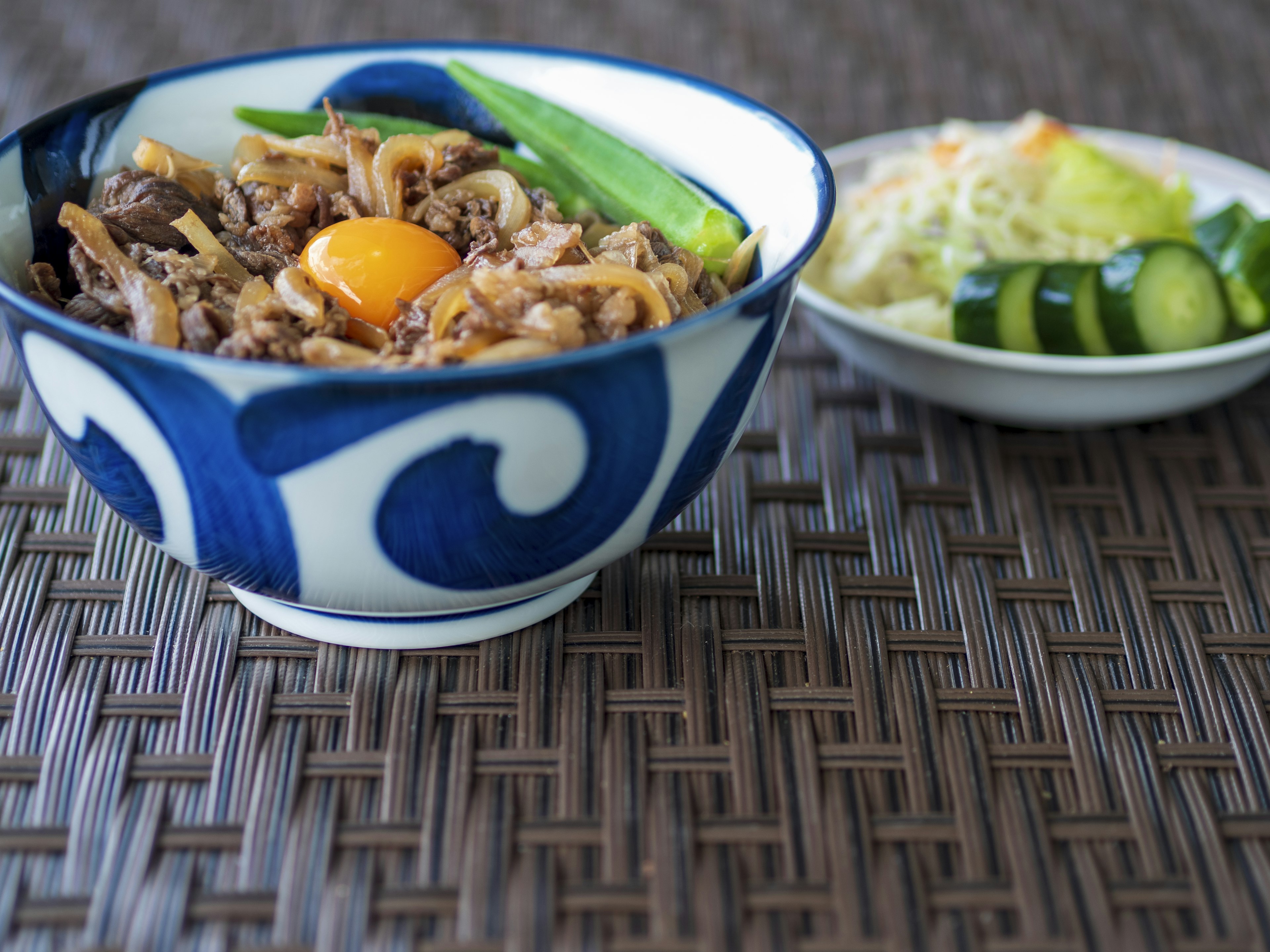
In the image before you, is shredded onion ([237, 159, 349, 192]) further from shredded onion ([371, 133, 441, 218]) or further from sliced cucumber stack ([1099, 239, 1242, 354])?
sliced cucumber stack ([1099, 239, 1242, 354])

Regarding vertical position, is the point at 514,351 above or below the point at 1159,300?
above

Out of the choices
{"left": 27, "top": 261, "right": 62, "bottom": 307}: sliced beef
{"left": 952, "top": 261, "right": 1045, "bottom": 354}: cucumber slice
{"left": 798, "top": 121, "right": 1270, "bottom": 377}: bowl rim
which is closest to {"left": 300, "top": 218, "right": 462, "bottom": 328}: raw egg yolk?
{"left": 27, "top": 261, "right": 62, "bottom": 307}: sliced beef

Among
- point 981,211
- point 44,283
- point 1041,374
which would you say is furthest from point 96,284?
point 981,211

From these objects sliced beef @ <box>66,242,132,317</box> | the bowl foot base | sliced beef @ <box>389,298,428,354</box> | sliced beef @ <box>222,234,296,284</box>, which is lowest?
the bowl foot base

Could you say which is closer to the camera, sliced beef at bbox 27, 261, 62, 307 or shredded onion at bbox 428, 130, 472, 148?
sliced beef at bbox 27, 261, 62, 307

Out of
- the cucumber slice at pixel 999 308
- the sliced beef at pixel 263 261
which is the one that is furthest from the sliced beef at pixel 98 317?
the cucumber slice at pixel 999 308

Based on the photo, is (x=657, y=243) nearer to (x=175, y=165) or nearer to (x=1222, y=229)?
(x=175, y=165)
